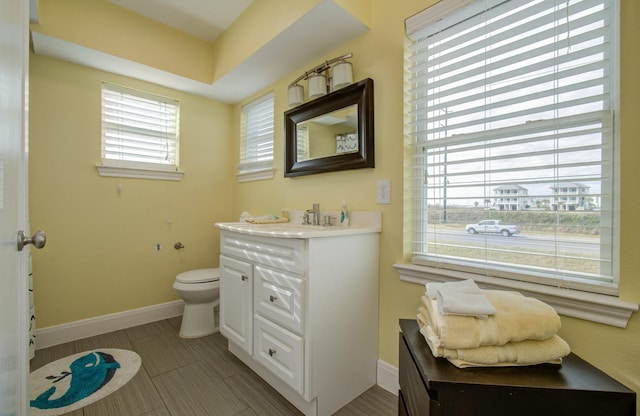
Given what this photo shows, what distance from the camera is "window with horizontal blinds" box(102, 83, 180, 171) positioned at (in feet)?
7.69

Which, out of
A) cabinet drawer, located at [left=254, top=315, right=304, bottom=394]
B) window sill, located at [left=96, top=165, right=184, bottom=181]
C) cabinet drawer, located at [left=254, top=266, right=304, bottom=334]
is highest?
window sill, located at [left=96, top=165, right=184, bottom=181]

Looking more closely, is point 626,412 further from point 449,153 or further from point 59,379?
point 59,379

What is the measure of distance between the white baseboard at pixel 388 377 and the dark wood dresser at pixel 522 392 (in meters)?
0.92

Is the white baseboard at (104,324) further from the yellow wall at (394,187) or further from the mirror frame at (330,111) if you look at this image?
the mirror frame at (330,111)

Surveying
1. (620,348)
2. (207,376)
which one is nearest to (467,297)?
(620,348)

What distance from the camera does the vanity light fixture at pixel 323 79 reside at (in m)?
1.71

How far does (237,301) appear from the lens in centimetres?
178

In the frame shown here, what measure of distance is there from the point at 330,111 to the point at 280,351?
1.54 metres

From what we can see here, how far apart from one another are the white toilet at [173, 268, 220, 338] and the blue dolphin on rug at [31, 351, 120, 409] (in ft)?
1.70

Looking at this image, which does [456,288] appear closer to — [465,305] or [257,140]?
[465,305]

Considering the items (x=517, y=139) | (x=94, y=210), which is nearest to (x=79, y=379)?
(x=94, y=210)

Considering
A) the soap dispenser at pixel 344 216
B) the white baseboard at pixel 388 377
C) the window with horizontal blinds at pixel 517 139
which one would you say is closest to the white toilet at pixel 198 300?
the soap dispenser at pixel 344 216

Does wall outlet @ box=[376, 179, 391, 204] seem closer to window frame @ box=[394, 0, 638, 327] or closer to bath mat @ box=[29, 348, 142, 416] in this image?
window frame @ box=[394, 0, 638, 327]

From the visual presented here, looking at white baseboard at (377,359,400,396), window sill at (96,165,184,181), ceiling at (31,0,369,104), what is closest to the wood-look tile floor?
white baseboard at (377,359,400,396)
